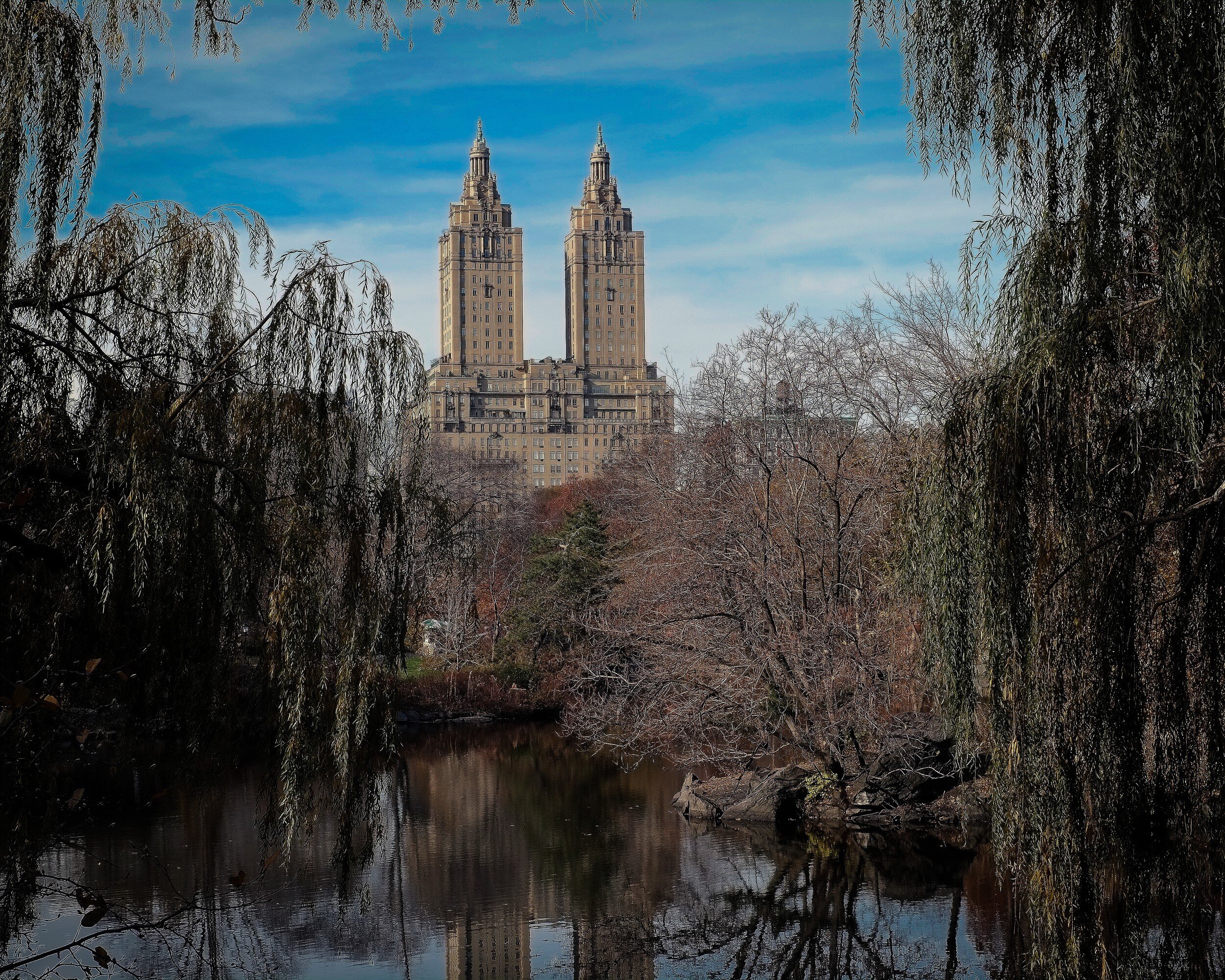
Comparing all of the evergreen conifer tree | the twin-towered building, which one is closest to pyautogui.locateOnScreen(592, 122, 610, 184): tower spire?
the twin-towered building

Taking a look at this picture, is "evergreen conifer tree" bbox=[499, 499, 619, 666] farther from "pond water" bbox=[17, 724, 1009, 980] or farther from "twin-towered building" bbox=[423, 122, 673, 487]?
"twin-towered building" bbox=[423, 122, 673, 487]

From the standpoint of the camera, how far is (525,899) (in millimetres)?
13109

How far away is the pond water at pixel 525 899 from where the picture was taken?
1097cm

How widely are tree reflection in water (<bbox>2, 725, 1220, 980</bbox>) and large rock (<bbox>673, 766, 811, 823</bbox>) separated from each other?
1.52 feet

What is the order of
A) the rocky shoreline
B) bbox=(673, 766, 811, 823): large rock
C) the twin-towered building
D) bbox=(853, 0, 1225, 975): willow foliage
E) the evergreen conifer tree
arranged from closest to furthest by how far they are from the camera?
1. bbox=(853, 0, 1225, 975): willow foliage
2. the rocky shoreline
3. bbox=(673, 766, 811, 823): large rock
4. the evergreen conifer tree
5. the twin-towered building

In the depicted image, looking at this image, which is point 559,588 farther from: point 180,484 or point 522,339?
point 522,339

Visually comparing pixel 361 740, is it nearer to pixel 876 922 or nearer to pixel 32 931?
pixel 32 931

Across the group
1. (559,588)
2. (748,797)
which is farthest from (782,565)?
(559,588)

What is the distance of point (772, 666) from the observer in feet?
53.6

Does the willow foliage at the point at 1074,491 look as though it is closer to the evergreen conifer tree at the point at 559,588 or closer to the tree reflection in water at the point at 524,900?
the tree reflection in water at the point at 524,900

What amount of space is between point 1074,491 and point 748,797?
11.7m

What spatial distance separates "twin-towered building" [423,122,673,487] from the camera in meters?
98.6

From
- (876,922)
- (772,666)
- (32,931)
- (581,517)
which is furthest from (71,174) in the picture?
(581,517)

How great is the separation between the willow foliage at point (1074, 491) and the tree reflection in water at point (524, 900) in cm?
129
